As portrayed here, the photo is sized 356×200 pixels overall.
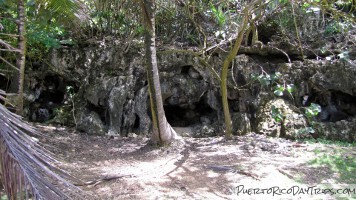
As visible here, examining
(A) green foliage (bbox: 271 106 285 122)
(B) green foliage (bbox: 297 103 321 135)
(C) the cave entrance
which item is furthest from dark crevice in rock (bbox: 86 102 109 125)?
(B) green foliage (bbox: 297 103 321 135)

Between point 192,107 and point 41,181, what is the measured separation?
835 cm

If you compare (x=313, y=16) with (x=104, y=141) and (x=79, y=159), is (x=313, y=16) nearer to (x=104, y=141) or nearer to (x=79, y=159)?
(x=104, y=141)

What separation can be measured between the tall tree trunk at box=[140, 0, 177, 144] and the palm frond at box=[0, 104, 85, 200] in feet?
16.1

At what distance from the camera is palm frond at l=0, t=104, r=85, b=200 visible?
1.69 m

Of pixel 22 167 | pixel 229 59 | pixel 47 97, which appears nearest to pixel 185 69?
pixel 229 59

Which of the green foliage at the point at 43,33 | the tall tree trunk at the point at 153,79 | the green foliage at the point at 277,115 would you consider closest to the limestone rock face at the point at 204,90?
the green foliage at the point at 277,115

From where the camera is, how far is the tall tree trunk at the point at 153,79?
6543 millimetres

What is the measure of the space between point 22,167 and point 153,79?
17.1 feet

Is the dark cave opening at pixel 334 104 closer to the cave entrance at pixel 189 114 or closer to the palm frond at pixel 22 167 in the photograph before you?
the cave entrance at pixel 189 114

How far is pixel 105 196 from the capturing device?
4547 millimetres

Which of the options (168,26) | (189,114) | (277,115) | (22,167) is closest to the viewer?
(22,167)

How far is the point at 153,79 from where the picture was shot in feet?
22.5

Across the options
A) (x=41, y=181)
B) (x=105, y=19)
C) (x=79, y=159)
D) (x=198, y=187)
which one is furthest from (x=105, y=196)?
(x=105, y=19)

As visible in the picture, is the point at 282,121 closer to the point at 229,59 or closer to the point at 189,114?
the point at 229,59
